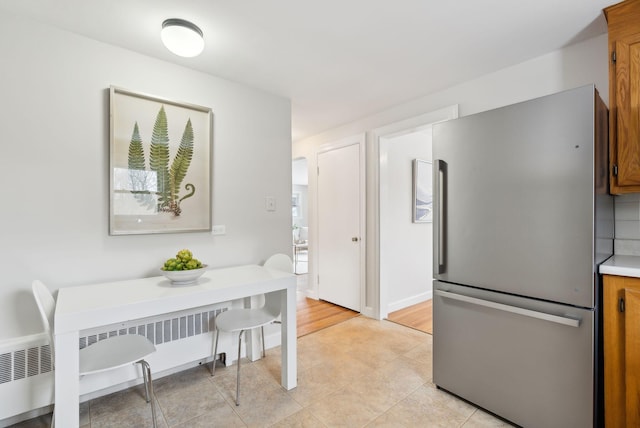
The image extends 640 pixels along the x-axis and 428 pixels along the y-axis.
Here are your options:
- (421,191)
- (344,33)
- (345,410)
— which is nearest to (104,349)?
(345,410)

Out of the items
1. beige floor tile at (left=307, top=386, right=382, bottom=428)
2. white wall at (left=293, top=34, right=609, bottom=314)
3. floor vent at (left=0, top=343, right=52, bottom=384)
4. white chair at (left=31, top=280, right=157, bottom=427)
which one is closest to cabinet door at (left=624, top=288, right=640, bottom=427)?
beige floor tile at (left=307, top=386, right=382, bottom=428)

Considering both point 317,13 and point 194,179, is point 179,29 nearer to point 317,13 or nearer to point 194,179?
point 317,13

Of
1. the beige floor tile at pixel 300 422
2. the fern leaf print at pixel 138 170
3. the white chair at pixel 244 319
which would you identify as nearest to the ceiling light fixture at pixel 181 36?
the fern leaf print at pixel 138 170

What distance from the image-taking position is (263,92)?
2727 millimetres

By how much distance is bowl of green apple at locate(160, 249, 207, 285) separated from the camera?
5.94ft

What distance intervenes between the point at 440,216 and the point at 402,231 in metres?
1.84

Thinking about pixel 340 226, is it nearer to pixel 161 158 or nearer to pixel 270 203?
pixel 270 203

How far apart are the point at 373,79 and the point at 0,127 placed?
246 cm

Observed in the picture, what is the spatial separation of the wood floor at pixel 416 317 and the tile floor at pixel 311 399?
567mm

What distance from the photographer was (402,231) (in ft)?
12.1

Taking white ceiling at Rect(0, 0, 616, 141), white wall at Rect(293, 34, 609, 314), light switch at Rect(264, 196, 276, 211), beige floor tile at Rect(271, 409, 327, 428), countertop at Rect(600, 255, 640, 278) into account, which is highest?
white ceiling at Rect(0, 0, 616, 141)

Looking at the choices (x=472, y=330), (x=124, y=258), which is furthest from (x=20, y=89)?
(x=472, y=330)

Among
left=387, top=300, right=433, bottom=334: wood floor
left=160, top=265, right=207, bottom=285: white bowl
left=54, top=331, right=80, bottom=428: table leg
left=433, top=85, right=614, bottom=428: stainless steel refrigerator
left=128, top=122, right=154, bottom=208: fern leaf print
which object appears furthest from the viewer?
left=387, top=300, right=433, bottom=334: wood floor

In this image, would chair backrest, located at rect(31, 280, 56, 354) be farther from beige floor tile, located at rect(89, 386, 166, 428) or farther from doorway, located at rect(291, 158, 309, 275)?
doorway, located at rect(291, 158, 309, 275)
